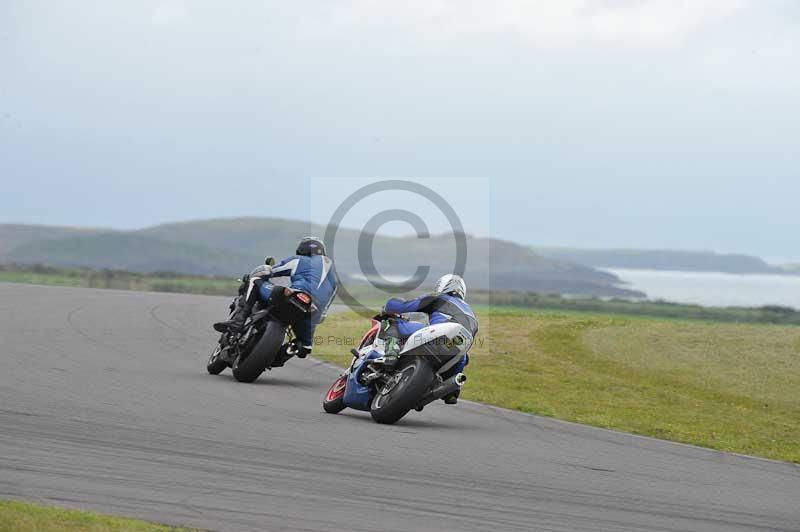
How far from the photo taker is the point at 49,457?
9312 millimetres

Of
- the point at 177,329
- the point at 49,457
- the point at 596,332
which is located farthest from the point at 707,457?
the point at 596,332

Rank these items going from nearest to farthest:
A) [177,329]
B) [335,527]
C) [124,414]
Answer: [335,527] → [124,414] → [177,329]

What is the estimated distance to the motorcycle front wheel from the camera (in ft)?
41.4

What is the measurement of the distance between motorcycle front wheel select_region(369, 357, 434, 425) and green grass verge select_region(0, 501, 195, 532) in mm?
5347

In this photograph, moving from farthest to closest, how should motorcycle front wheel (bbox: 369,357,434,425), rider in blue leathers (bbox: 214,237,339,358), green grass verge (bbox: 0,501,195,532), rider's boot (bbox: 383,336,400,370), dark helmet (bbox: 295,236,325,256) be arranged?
1. dark helmet (bbox: 295,236,325,256)
2. rider in blue leathers (bbox: 214,237,339,358)
3. rider's boot (bbox: 383,336,400,370)
4. motorcycle front wheel (bbox: 369,357,434,425)
5. green grass verge (bbox: 0,501,195,532)

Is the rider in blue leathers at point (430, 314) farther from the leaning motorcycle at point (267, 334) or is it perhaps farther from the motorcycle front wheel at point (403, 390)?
the leaning motorcycle at point (267, 334)

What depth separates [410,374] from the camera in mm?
12656

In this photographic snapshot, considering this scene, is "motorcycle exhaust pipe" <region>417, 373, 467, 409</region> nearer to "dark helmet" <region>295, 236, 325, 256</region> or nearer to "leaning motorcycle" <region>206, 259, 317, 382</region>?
"leaning motorcycle" <region>206, 259, 317, 382</region>

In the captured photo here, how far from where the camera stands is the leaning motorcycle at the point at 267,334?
15.6 meters

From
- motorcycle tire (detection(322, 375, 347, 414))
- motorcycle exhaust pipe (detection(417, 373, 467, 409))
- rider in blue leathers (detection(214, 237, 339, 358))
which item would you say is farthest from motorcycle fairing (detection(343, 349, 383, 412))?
rider in blue leathers (detection(214, 237, 339, 358))

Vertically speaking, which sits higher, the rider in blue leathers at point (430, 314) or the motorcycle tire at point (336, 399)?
the rider in blue leathers at point (430, 314)

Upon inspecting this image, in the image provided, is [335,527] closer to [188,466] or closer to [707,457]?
[188,466]

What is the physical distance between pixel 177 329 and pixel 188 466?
51.1ft

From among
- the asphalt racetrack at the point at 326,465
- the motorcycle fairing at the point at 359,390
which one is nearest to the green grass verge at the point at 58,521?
the asphalt racetrack at the point at 326,465
